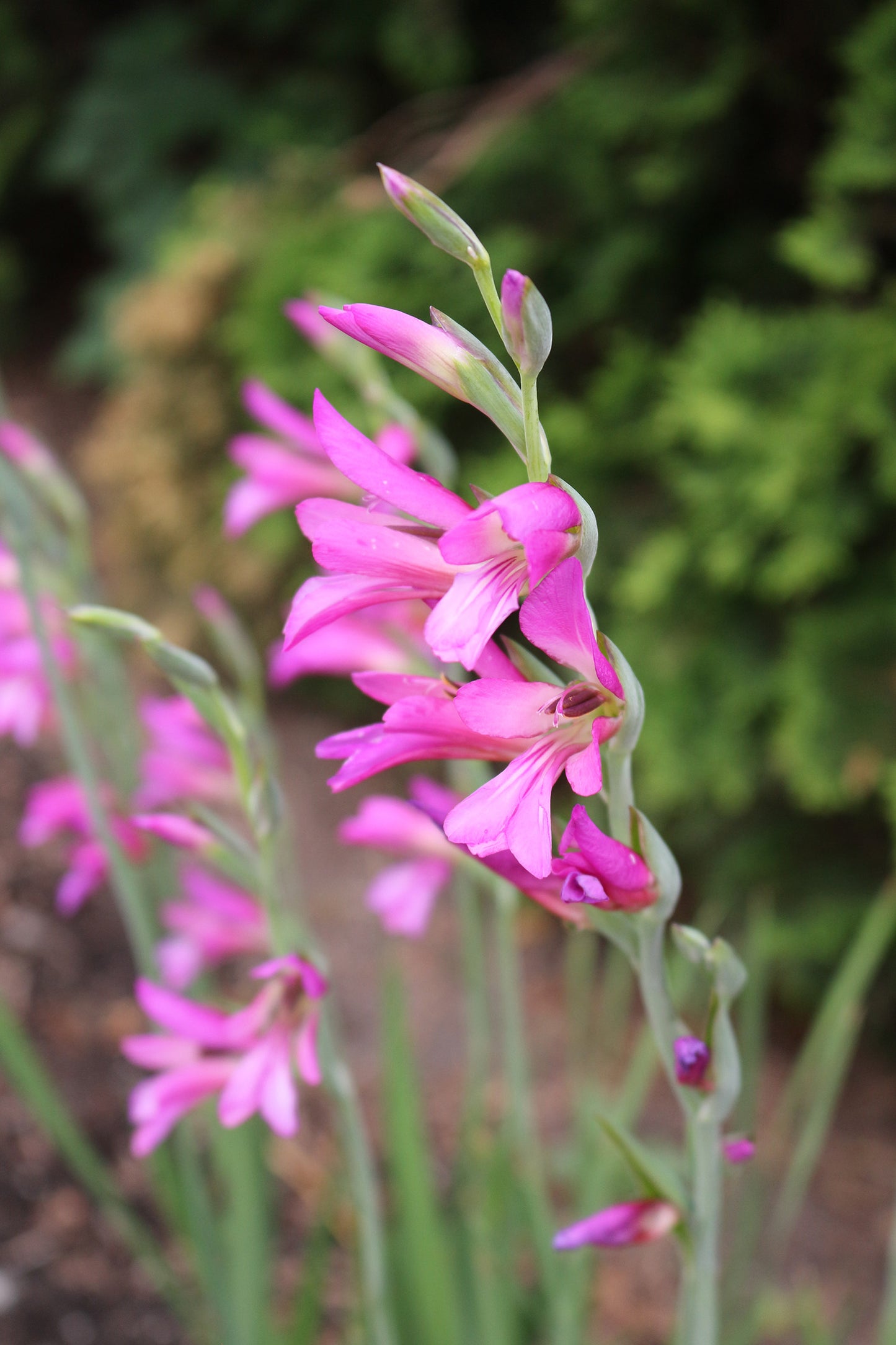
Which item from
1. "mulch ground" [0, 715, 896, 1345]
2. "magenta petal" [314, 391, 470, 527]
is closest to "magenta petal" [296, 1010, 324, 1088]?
"magenta petal" [314, 391, 470, 527]

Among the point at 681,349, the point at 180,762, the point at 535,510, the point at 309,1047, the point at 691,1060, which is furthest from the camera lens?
the point at 681,349

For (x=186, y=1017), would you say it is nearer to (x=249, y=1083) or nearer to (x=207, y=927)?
(x=249, y=1083)

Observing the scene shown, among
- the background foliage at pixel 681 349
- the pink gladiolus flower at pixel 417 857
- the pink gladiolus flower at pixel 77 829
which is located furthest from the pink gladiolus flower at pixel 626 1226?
the background foliage at pixel 681 349

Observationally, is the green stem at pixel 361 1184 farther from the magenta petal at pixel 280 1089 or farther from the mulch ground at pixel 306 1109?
the mulch ground at pixel 306 1109

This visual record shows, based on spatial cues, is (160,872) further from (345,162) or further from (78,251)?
(78,251)

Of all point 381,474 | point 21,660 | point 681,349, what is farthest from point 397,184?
point 681,349

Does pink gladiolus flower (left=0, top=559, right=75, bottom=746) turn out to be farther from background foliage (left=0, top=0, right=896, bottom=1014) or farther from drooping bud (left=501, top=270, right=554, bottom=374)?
background foliage (left=0, top=0, right=896, bottom=1014)

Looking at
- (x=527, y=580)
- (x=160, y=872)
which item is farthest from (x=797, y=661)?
(x=527, y=580)
